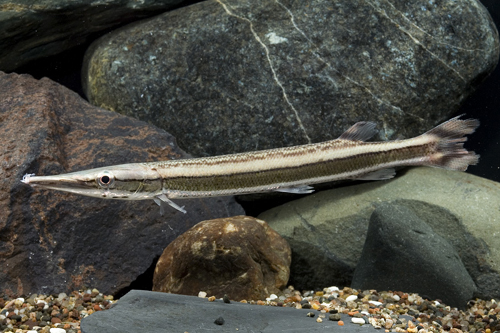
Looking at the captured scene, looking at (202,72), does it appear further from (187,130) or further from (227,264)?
(227,264)

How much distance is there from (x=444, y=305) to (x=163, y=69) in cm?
A: 378

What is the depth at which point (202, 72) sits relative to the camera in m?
5.53

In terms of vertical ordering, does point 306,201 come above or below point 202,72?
below

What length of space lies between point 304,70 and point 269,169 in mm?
2703

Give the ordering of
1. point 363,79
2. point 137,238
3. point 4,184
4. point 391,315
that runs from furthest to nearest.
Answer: point 363,79, point 137,238, point 4,184, point 391,315

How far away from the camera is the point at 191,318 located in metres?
3.14

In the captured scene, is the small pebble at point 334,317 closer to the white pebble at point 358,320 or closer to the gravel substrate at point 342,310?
the gravel substrate at point 342,310

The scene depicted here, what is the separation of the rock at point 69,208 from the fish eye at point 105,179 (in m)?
2.00

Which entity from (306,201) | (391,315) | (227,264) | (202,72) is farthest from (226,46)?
(391,315)

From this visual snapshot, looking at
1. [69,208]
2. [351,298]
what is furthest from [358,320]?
[69,208]

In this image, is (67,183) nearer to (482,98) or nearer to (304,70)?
(304,70)

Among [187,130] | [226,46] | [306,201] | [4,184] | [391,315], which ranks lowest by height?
[306,201]

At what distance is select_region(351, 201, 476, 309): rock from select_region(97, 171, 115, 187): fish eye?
2570mm

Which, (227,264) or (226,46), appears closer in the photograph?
(227,264)
